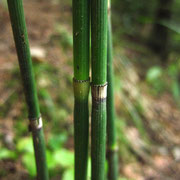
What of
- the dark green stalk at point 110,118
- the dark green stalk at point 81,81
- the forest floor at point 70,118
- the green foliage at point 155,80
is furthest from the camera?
the green foliage at point 155,80

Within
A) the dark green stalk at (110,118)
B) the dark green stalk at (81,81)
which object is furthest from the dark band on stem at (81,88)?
the dark green stalk at (110,118)

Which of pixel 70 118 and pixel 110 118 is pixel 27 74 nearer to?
pixel 110 118

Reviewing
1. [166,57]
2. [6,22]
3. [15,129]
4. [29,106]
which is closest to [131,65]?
[166,57]

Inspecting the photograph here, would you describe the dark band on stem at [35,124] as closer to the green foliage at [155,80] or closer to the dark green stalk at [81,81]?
the dark green stalk at [81,81]

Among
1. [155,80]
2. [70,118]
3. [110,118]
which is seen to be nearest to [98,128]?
[110,118]

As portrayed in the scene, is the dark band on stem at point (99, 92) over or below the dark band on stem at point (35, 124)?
over

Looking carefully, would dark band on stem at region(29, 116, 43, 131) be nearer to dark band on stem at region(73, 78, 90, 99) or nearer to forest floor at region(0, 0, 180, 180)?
dark band on stem at region(73, 78, 90, 99)
